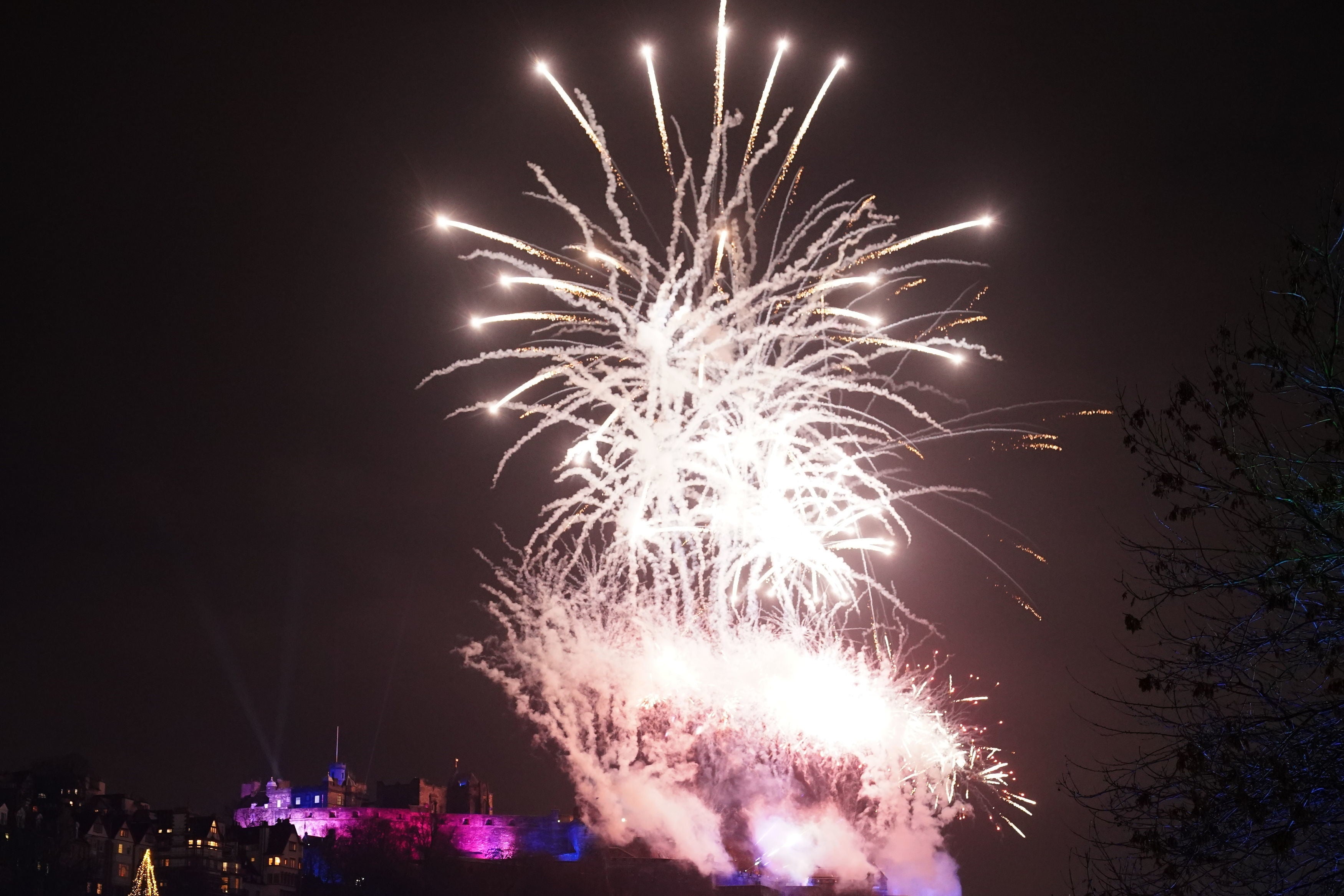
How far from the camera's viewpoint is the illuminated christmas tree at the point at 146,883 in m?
48.7

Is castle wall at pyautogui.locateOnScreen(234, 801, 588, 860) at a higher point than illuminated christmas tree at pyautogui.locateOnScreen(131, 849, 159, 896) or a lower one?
higher

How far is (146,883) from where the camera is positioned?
49562 millimetres

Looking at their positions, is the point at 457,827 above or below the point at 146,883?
above

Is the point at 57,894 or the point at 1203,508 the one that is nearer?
the point at 1203,508

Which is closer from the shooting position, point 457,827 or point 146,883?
point 146,883

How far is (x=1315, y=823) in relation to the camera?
8.21 metres

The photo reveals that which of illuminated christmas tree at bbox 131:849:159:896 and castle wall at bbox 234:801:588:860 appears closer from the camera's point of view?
illuminated christmas tree at bbox 131:849:159:896

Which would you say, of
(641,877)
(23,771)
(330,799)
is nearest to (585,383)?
(641,877)

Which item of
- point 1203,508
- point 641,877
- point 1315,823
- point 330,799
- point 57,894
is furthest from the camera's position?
point 330,799

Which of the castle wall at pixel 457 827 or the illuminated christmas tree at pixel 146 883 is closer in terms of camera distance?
the illuminated christmas tree at pixel 146 883

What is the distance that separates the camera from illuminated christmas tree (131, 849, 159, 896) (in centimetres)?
4872

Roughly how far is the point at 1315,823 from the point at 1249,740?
2.02ft

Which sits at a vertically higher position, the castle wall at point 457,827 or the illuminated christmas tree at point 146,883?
the castle wall at point 457,827

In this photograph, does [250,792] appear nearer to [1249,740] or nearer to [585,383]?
[585,383]
